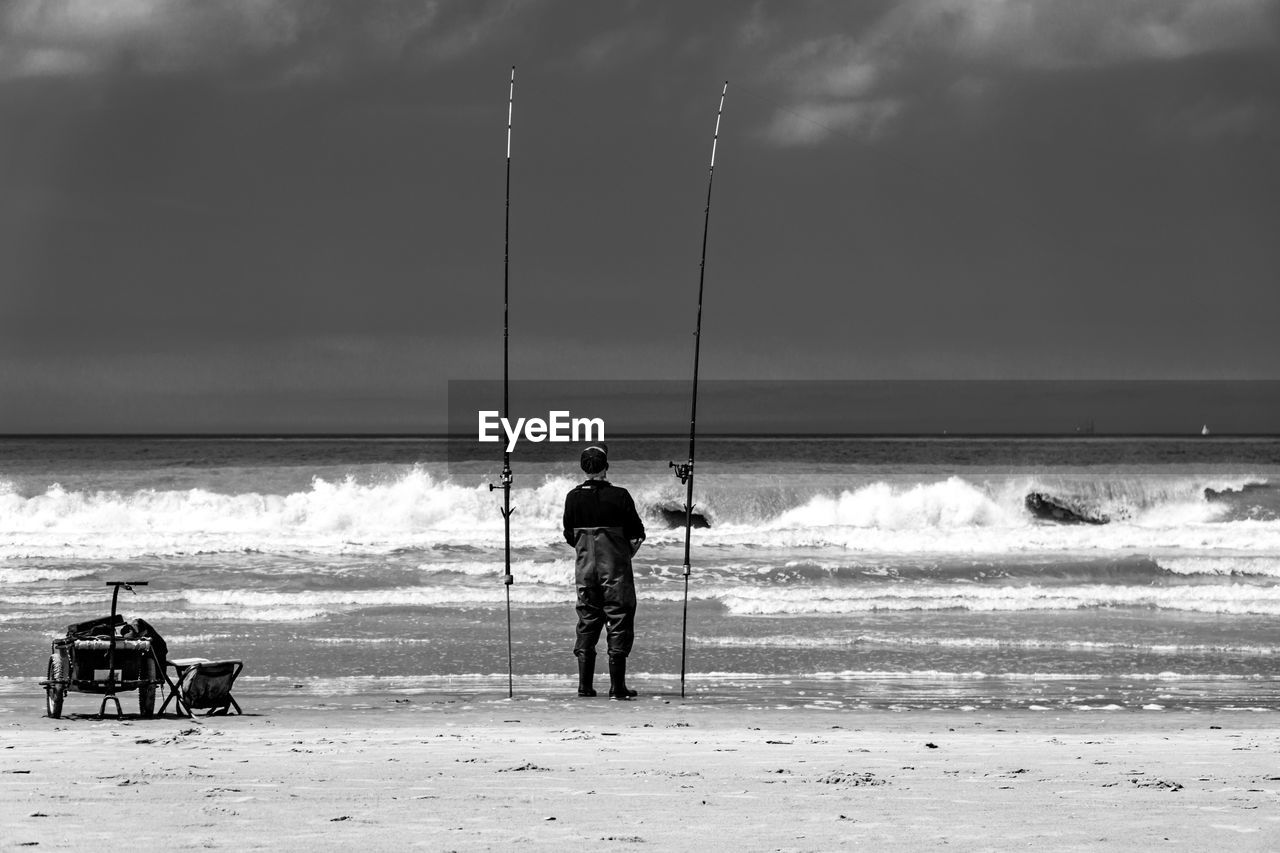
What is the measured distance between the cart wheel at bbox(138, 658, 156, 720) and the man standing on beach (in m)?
2.30

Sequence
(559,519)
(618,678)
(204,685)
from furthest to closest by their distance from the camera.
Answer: (559,519)
(618,678)
(204,685)

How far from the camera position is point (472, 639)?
10.7 m

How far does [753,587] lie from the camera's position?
14.7 metres

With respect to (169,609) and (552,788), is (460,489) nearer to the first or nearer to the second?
(169,609)

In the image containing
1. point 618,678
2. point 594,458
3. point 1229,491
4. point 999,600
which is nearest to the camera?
point 594,458

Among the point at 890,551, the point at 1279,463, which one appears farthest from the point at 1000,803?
Answer: the point at 1279,463

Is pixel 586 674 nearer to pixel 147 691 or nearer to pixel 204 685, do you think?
pixel 204 685

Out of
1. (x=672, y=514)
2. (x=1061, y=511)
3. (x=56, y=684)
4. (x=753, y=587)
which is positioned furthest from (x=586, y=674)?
(x=1061, y=511)

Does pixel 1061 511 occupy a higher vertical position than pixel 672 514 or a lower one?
higher

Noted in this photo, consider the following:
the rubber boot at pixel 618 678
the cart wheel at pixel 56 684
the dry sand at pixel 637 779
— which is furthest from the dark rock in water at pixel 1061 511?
the cart wheel at pixel 56 684

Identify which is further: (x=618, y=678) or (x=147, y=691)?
(x=618, y=678)

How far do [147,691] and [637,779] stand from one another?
3.07 m

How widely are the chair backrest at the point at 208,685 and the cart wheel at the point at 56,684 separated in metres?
0.60

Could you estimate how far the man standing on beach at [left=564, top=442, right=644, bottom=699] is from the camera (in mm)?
7652
